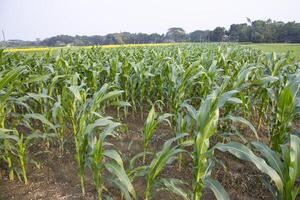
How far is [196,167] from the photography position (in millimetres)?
1701

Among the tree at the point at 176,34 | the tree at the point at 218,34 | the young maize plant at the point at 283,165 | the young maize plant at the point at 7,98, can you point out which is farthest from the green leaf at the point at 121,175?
the tree at the point at 218,34

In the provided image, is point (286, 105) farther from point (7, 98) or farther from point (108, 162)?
point (7, 98)

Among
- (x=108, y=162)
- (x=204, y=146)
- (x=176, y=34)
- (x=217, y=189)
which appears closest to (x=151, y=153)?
(x=108, y=162)

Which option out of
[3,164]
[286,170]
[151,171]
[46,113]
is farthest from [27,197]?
[286,170]

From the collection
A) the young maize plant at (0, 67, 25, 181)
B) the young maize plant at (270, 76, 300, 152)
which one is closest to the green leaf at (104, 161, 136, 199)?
the young maize plant at (0, 67, 25, 181)

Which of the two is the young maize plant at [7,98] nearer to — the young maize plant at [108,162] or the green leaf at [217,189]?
the young maize plant at [108,162]

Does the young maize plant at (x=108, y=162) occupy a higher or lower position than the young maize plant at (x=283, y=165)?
lower

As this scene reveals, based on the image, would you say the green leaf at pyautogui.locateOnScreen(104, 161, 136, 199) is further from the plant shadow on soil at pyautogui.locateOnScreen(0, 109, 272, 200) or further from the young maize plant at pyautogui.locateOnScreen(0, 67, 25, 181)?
the young maize plant at pyautogui.locateOnScreen(0, 67, 25, 181)

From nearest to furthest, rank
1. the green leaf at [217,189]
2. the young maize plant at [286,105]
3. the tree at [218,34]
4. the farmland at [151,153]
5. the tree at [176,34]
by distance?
the green leaf at [217,189] < the farmland at [151,153] < the young maize plant at [286,105] < the tree at [218,34] < the tree at [176,34]

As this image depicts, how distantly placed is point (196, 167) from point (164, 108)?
311 centimetres

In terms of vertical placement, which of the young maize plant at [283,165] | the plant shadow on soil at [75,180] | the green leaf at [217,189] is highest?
the young maize plant at [283,165]

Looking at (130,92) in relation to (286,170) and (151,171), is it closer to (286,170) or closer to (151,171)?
(151,171)

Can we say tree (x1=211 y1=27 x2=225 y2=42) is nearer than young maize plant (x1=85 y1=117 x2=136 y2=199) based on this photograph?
No

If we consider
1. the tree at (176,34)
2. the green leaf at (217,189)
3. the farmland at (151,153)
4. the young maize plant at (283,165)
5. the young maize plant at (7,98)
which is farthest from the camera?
the tree at (176,34)
